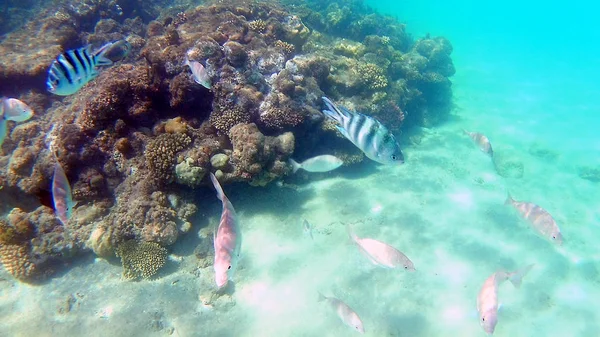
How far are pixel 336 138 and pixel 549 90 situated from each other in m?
21.1

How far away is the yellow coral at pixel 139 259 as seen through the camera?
5363 millimetres

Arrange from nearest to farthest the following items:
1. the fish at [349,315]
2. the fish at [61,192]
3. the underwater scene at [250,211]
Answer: the fish at [61,192]
the fish at [349,315]
the underwater scene at [250,211]

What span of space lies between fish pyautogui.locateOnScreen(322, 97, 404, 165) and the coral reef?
2.92 meters

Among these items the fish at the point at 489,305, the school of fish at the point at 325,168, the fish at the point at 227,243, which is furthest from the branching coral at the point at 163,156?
the fish at the point at 489,305

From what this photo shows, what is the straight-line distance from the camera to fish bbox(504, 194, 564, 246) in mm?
4867

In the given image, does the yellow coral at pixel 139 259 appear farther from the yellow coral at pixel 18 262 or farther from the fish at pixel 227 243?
the fish at pixel 227 243

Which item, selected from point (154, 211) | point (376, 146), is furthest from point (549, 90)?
point (154, 211)

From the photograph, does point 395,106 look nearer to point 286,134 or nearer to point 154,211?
point 286,134

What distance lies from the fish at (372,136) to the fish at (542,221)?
3680 millimetres

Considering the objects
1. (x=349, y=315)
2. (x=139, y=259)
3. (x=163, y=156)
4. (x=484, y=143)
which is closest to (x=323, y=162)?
(x=349, y=315)

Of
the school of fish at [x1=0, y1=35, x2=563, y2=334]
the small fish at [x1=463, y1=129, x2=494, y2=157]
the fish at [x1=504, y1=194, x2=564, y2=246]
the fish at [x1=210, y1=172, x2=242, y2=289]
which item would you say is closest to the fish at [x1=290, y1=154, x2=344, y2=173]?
the school of fish at [x1=0, y1=35, x2=563, y2=334]

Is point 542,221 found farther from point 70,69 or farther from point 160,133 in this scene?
point 70,69

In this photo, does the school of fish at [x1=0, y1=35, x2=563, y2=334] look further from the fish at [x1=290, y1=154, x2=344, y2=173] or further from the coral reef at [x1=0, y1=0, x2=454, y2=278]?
the coral reef at [x1=0, y1=0, x2=454, y2=278]

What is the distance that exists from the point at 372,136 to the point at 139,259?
15.8 feet
